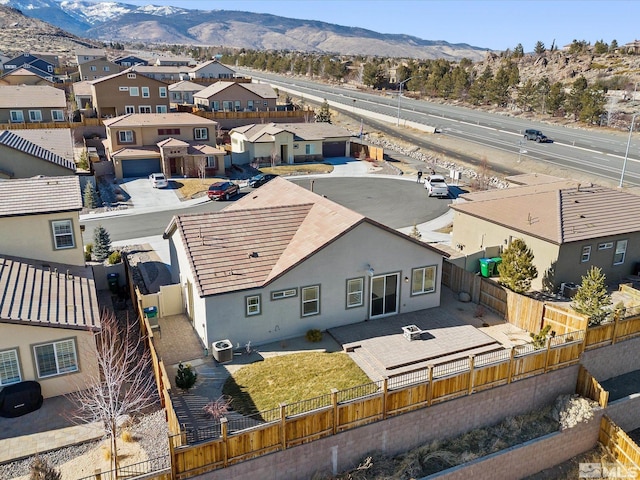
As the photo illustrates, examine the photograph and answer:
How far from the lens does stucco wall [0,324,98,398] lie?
16.9 meters

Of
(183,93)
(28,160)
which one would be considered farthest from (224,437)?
(183,93)

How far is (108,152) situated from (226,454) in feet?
156

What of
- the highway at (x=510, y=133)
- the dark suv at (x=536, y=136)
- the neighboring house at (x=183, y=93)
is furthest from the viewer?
the neighboring house at (x=183, y=93)

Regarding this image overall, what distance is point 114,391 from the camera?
15.4m

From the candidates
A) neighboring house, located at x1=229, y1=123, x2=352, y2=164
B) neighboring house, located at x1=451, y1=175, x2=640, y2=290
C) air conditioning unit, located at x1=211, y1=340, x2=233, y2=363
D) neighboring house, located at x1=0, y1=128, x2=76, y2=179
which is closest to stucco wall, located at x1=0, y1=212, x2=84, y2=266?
air conditioning unit, located at x1=211, y1=340, x2=233, y2=363

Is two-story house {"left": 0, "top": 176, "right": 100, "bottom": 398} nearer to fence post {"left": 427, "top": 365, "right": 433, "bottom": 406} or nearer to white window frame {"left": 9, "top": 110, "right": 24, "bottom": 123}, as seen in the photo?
fence post {"left": 427, "top": 365, "right": 433, "bottom": 406}

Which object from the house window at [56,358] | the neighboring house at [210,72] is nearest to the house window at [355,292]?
the house window at [56,358]

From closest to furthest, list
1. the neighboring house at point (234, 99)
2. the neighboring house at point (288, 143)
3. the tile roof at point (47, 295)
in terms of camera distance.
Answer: the tile roof at point (47, 295)
the neighboring house at point (288, 143)
the neighboring house at point (234, 99)

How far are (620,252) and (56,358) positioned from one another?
27.9m

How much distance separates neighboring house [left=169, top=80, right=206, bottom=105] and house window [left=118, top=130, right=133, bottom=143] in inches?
1198

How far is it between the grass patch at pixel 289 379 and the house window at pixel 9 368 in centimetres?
682

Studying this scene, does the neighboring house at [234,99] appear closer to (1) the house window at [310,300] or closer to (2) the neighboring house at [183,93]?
(2) the neighboring house at [183,93]

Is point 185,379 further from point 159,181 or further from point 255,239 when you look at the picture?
point 159,181

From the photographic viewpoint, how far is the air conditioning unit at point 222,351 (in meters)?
19.7
